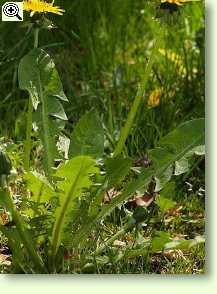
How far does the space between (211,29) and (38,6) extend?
0.32m

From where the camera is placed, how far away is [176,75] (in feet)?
6.53

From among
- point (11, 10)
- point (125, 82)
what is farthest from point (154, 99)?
point (11, 10)

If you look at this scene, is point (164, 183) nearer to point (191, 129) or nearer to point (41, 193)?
point (191, 129)

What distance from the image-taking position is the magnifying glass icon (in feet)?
5.47

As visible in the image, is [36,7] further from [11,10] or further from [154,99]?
[154,99]

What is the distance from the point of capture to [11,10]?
1.67 meters

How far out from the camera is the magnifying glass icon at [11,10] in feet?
5.47

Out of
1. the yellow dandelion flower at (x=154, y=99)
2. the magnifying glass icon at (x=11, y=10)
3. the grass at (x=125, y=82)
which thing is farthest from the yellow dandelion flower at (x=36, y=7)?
the yellow dandelion flower at (x=154, y=99)

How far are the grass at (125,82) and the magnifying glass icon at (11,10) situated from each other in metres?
0.13

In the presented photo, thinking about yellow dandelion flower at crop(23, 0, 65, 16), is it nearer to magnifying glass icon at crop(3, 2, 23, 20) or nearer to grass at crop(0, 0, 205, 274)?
magnifying glass icon at crop(3, 2, 23, 20)

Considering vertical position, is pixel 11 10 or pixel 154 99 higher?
pixel 11 10

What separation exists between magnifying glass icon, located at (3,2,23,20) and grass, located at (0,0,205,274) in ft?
0.42

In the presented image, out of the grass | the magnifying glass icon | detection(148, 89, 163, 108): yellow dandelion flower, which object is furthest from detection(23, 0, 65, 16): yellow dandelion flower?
detection(148, 89, 163, 108): yellow dandelion flower

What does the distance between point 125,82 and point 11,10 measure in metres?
0.41
